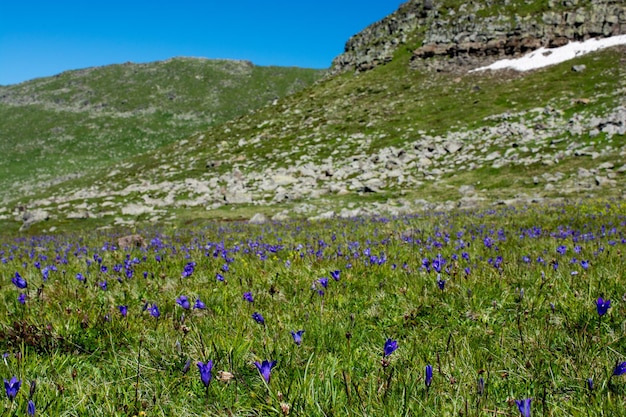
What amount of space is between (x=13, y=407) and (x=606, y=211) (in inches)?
481

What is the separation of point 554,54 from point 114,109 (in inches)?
3208

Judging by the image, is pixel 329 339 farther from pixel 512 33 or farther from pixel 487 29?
pixel 487 29

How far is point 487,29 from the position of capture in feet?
151

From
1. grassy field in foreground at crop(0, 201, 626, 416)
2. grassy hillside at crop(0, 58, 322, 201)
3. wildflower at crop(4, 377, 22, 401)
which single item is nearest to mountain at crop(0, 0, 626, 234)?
grassy field in foreground at crop(0, 201, 626, 416)

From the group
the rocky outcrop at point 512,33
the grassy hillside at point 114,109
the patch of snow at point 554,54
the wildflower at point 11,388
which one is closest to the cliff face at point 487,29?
the rocky outcrop at point 512,33

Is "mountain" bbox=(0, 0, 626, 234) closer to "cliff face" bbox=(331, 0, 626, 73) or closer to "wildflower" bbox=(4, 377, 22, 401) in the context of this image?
"cliff face" bbox=(331, 0, 626, 73)

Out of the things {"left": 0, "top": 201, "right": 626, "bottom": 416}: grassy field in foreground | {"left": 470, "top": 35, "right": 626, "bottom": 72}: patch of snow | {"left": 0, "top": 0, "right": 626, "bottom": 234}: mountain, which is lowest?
{"left": 0, "top": 201, "right": 626, "bottom": 416}: grassy field in foreground

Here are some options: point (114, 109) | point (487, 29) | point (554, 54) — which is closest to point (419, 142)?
point (554, 54)

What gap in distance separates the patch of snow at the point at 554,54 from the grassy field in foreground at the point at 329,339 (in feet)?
136

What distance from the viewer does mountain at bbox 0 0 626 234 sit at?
1911 centimetres

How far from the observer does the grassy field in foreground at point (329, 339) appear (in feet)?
7.30

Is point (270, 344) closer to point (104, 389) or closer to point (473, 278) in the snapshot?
point (104, 389)

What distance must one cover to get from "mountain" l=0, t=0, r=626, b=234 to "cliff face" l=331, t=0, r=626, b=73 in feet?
0.58

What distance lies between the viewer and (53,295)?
171 inches
